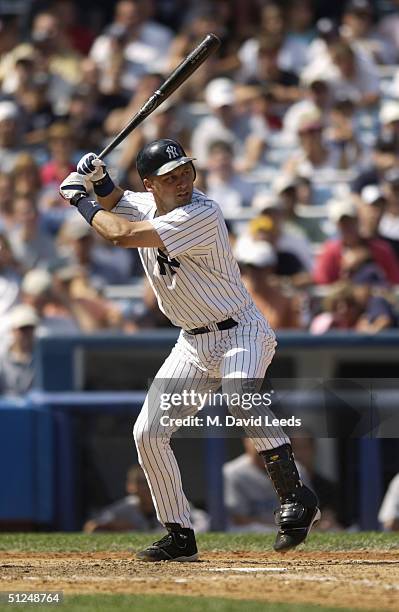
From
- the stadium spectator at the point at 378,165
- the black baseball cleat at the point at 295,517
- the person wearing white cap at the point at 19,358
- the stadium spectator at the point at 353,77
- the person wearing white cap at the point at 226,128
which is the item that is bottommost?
the black baseball cleat at the point at 295,517

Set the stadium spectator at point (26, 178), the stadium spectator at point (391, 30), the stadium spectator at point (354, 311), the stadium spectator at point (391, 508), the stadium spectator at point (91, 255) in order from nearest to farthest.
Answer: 1. the stadium spectator at point (391, 508)
2. the stadium spectator at point (354, 311)
3. the stadium spectator at point (91, 255)
4. the stadium spectator at point (26, 178)
5. the stadium spectator at point (391, 30)

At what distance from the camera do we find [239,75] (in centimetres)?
1208

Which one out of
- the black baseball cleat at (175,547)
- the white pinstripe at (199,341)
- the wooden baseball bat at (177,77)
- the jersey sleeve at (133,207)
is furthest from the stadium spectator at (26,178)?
the black baseball cleat at (175,547)

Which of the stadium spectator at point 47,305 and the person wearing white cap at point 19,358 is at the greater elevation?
the stadium spectator at point 47,305

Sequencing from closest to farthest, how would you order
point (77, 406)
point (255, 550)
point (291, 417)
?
point (255, 550) → point (291, 417) → point (77, 406)

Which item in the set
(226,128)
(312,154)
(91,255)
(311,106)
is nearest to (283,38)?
(311,106)

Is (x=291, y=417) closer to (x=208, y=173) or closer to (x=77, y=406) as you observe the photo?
(x=77, y=406)

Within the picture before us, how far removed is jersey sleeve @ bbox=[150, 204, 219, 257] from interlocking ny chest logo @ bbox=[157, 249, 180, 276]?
171mm

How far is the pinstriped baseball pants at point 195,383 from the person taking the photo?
17.8ft

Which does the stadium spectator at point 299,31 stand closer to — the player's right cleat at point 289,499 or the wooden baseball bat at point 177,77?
the wooden baseball bat at point 177,77

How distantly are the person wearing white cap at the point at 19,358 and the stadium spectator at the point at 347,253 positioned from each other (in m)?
2.13

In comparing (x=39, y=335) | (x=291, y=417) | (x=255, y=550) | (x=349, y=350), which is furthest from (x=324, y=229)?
(x=255, y=550)

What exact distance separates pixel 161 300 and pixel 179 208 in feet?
1.46

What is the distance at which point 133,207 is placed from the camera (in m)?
5.86
